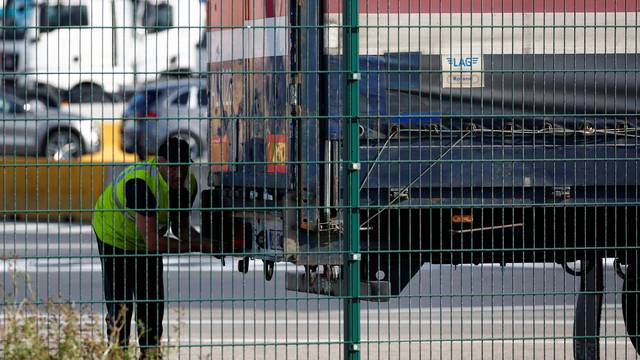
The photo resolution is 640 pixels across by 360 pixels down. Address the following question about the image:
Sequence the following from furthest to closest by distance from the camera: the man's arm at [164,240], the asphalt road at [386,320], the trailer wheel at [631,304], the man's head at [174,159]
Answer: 1. the asphalt road at [386,320]
2. the trailer wheel at [631,304]
3. the man's head at [174,159]
4. the man's arm at [164,240]

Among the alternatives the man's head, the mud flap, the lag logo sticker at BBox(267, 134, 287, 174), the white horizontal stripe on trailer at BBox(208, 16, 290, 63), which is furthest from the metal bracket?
the white horizontal stripe on trailer at BBox(208, 16, 290, 63)

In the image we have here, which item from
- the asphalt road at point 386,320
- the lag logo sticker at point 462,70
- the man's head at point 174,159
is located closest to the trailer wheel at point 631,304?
the asphalt road at point 386,320

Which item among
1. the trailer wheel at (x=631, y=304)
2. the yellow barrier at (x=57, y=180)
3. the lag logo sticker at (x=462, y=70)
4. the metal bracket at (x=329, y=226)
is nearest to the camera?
the yellow barrier at (x=57, y=180)

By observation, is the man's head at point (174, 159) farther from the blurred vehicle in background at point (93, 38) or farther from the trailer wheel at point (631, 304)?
the trailer wheel at point (631, 304)

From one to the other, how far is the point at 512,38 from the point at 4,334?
12.2 ft

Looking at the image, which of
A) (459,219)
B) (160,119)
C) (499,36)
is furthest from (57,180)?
(499,36)

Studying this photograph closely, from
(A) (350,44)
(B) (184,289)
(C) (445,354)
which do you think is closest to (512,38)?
(A) (350,44)

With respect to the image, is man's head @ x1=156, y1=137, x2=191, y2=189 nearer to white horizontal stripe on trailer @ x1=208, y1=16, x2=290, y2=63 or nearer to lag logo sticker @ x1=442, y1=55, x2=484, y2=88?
white horizontal stripe on trailer @ x1=208, y1=16, x2=290, y2=63

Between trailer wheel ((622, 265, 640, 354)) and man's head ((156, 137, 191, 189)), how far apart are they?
2964 mm

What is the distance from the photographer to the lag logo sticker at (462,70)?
302 inches

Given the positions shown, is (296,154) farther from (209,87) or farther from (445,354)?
(445,354)

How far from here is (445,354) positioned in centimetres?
1001

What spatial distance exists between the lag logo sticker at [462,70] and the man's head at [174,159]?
167 cm

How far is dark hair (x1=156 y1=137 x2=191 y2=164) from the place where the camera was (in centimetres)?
725
